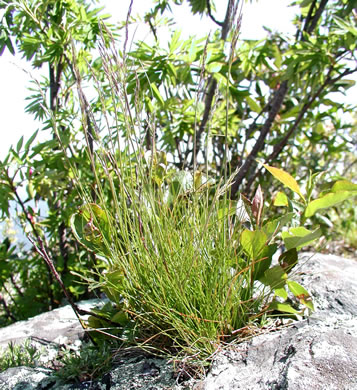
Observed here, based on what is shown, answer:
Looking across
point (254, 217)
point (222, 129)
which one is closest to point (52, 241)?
point (222, 129)

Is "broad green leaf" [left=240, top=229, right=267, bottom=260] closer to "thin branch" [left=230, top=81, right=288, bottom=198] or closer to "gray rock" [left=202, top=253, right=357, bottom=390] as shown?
"gray rock" [left=202, top=253, right=357, bottom=390]

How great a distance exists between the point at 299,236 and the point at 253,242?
0.55ft

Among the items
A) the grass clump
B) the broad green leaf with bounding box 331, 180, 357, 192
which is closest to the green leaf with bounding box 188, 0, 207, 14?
the grass clump

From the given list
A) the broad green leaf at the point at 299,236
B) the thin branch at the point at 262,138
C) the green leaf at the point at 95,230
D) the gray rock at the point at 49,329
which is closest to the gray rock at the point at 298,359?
the broad green leaf at the point at 299,236

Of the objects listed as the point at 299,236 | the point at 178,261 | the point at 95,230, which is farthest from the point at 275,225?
the point at 95,230

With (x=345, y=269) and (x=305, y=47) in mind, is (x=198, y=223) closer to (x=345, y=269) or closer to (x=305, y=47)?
(x=345, y=269)

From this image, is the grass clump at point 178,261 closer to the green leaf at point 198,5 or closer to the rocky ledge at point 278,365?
the rocky ledge at point 278,365

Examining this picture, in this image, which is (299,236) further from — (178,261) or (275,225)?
(178,261)

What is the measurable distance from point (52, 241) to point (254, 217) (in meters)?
1.52

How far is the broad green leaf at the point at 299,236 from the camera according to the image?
4.48 feet

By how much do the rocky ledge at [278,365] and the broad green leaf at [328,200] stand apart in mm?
240

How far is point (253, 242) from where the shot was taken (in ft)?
4.53

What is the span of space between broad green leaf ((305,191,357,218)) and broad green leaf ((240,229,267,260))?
0.86 feet

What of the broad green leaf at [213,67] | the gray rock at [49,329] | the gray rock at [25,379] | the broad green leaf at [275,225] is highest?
the broad green leaf at [213,67]
